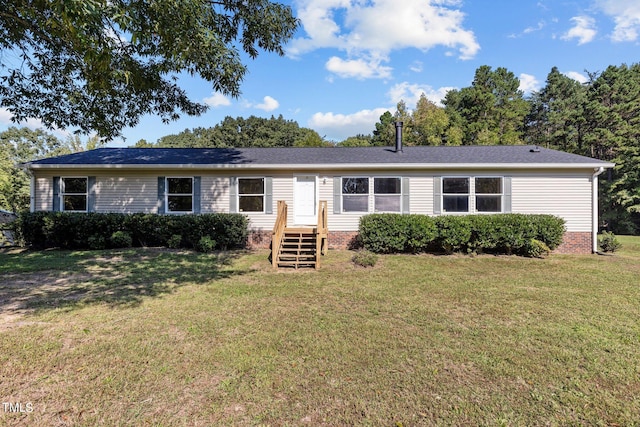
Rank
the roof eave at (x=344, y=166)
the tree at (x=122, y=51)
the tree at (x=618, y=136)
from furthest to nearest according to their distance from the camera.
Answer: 1. the tree at (x=618, y=136)
2. the roof eave at (x=344, y=166)
3. the tree at (x=122, y=51)

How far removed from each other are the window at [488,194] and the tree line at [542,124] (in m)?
14.2

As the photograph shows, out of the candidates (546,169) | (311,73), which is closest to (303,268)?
(546,169)

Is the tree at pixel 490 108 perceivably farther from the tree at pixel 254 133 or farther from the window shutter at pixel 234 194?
the window shutter at pixel 234 194

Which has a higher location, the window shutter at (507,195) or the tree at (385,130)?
the tree at (385,130)

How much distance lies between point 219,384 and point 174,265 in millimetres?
5653

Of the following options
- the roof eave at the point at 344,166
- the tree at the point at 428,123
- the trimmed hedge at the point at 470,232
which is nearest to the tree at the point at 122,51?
the roof eave at the point at 344,166

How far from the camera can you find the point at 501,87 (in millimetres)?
28031

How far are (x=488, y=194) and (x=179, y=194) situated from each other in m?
10.3

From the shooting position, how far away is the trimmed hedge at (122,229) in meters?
9.95

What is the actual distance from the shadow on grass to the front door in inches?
92.6

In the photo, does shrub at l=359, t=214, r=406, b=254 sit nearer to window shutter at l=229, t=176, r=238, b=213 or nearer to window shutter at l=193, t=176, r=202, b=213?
window shutter at l=229, t=176, r=238, b=213

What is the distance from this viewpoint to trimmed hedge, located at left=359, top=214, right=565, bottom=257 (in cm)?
905

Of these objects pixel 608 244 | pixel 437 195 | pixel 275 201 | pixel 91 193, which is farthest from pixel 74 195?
pixel 608 244

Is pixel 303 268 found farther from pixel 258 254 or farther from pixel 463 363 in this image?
pixel 463 363
